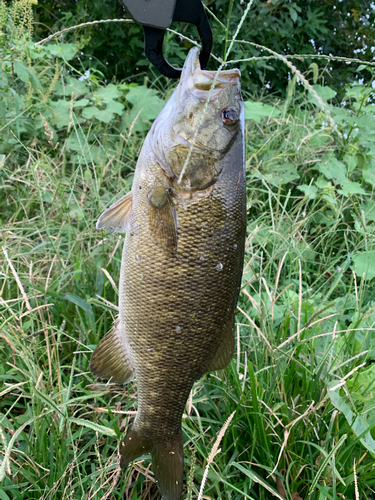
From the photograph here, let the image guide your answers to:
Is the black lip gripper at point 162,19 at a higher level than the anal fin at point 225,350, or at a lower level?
higher

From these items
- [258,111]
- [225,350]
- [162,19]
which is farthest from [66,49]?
[225,350]

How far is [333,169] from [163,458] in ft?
9.28

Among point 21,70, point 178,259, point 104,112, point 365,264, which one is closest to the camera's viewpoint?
point 178,259

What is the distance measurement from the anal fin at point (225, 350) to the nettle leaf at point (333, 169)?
8.06ft

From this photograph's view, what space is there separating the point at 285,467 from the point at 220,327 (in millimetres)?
924

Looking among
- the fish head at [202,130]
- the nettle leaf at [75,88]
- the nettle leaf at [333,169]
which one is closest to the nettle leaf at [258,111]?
the nettle leaf at [333,169]

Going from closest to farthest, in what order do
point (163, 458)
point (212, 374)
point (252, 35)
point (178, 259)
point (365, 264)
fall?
point (178, 259) → point (163, 458) → point (212, 374) → point (365, 264) → point (252, 35)

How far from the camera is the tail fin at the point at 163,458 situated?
1311mm

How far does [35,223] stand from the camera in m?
2.70

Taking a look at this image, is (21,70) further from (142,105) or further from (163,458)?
(163,458)

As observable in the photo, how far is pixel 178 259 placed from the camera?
1220 mm

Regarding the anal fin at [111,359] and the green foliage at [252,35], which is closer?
the anal fin at [111,359]

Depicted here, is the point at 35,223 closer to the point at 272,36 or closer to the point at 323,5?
the point at 272,36

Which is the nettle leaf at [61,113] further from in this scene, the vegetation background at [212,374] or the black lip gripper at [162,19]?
the black lip gripper at [162,19]
